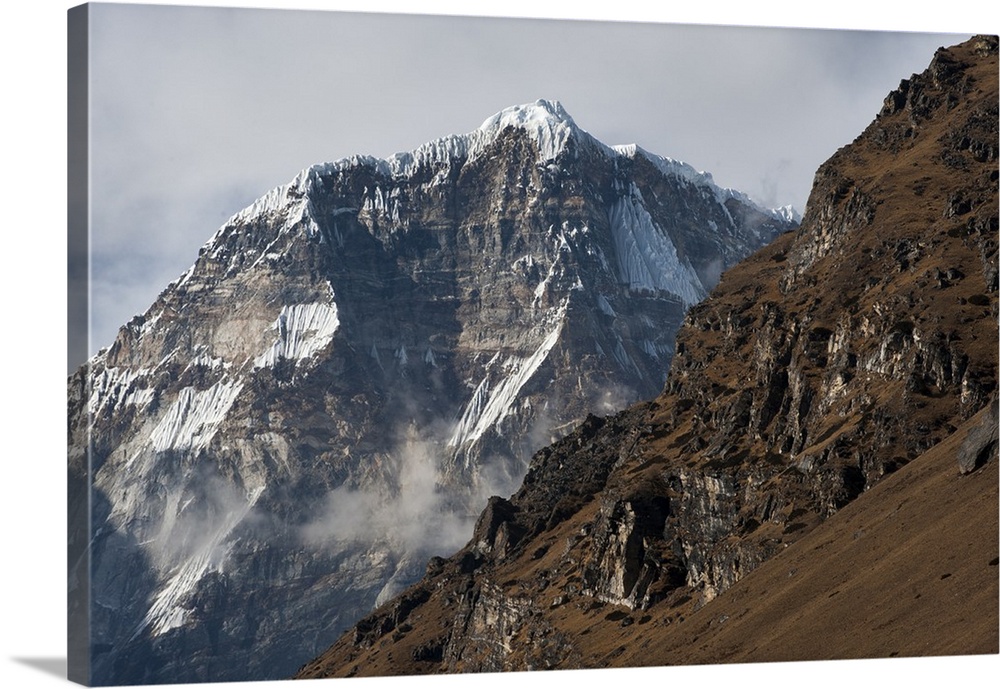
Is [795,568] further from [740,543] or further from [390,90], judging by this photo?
[390,90]

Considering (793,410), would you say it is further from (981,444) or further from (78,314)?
(78,314)

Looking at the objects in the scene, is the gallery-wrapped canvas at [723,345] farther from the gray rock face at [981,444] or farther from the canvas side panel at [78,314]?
the gray rock face at [981,444]

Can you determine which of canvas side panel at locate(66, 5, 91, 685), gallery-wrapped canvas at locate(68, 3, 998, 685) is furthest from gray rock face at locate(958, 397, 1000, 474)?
canvas side panel at locate(66, 5, 91, 685)

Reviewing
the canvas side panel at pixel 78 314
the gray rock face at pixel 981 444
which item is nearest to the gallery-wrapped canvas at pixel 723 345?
the canvas side panel at pixel 78 314

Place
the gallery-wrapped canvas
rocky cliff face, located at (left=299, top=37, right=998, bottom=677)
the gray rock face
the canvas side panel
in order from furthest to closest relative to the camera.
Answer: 1. rocky cliff face, located at (left=299, top=37, right=998, bottom=677)
2. the gray rock face
3. the gallery-wrapped canvas
4. the canvas side panel

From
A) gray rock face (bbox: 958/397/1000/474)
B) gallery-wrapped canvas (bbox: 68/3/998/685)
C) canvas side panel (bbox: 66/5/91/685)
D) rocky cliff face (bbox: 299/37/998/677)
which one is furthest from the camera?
rocky cliff face (bbox: 299/37/998/677)

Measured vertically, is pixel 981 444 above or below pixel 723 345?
below

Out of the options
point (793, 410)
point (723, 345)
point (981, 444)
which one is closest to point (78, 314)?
point (981, 444)

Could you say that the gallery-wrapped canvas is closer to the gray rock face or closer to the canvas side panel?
the canvas side panel
